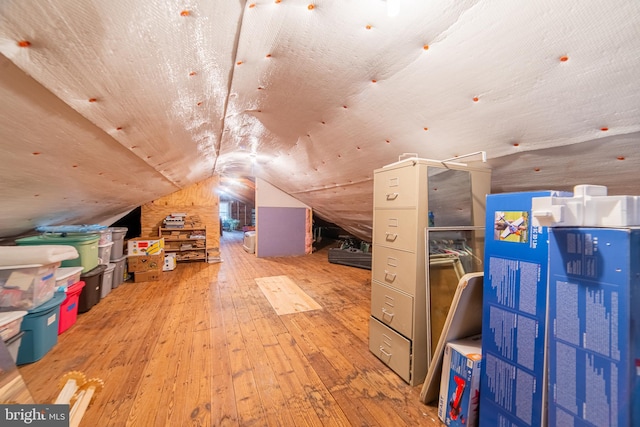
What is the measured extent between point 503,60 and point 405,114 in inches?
23.4

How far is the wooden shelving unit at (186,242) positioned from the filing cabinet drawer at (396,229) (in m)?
4.25

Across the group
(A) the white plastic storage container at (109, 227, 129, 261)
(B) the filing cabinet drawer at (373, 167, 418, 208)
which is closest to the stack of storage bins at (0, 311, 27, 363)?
(A) the white plastic storage container at (109, 227, 129, 261)

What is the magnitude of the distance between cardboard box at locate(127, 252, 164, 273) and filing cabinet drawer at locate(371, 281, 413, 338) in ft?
11.4

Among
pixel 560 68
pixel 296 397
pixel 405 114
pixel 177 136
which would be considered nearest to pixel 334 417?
pixel 296 397

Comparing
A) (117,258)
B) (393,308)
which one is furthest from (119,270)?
(393,308)

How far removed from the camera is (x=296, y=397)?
1.50 m

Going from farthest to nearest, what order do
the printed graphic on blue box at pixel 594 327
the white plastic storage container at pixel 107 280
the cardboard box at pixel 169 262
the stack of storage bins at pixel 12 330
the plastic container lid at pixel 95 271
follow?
the cardboard box at pixel 169 262
the white plastic storage container at pixel 107 280
the plastic container lid at pixel 95 271
the stack of storage bins at pixel 12 330
the printed graphic on blue box at pixel 594 327

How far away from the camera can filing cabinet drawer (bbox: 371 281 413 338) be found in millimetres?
1602

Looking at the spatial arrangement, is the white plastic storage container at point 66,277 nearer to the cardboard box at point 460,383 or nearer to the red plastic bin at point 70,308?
the red plastic bin at point 70,308

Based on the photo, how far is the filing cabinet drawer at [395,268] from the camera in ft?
5.19

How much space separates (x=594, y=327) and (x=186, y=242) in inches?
218

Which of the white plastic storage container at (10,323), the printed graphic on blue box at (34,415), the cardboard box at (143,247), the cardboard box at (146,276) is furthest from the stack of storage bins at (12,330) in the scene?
the cardboard box at (143,247)

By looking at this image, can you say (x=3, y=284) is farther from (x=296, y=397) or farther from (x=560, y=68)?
(x=560, y=68)

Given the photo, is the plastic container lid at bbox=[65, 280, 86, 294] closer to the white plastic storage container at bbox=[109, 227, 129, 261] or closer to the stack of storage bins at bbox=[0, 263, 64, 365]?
the stack of storage bins at bbox=[0, 263, 64, 365]
